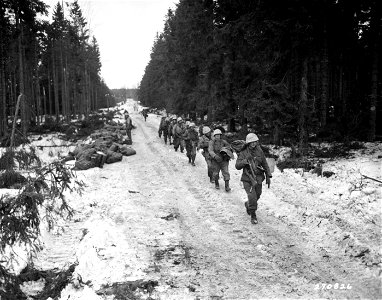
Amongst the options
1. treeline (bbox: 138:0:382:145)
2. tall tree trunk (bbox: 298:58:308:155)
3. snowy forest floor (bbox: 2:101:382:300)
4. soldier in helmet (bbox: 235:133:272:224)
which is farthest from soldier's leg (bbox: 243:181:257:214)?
tall tree trunk (bbox: 298:58:308:155)

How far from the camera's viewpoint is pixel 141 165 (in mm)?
15016

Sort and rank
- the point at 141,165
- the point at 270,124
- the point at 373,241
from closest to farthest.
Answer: the point at 373,241 < the point at 270,124 < the point at 141,165

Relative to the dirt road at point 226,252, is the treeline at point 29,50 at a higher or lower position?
higher

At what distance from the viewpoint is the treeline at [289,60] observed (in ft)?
40.8

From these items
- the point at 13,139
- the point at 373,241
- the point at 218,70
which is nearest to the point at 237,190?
the point at 373,241

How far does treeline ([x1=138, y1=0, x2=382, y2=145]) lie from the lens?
40.8 feet

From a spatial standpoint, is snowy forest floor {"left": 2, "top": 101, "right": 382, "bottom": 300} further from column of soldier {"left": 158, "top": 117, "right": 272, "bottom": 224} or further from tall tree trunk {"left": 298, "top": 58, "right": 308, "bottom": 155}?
tall tree trunk {"left": 298, "top": 58, "right": 308, "bottom": 155}

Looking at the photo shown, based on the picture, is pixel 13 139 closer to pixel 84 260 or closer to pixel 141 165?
pixel 84 260

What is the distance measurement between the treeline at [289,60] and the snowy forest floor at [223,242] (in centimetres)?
354

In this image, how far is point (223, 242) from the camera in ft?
21.0

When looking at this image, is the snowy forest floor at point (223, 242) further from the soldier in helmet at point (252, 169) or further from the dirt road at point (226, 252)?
the soldier in helmet at point (252, 169)

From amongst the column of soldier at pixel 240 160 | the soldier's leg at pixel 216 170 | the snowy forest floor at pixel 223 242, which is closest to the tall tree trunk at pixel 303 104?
the snowy forest floor at pixel 223 242

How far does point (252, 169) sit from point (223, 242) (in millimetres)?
1999

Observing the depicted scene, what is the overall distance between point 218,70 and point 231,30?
25.5ft
